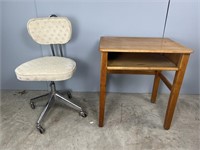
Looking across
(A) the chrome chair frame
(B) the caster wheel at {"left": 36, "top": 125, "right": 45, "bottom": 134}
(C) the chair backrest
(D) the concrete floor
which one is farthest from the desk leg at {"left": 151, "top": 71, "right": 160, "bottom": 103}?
(B) the caster wheel at {"left": 36, "top": 125, "right": 45, "bottom": 134}

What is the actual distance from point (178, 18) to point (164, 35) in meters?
0.19

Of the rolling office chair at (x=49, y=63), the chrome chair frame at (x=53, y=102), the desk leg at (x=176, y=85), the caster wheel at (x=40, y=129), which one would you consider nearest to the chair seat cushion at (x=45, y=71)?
the rolling office chair at (x=49, y=63)

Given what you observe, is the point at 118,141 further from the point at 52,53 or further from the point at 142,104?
the point at 52,53

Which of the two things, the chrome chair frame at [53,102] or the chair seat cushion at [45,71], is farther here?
the chrome chair frame at [53,102]

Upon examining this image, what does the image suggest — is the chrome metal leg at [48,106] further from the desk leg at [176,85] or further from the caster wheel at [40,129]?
the desk leg at [176,85]

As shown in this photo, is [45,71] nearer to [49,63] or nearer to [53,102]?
[49,63]

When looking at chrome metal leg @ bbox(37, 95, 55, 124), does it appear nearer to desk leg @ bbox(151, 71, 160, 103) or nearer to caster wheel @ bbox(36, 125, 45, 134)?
caster wheel @ bbox(36, 125, 45, 134)

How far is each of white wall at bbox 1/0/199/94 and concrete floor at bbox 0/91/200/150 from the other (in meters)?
0.32

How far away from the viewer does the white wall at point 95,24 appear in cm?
148

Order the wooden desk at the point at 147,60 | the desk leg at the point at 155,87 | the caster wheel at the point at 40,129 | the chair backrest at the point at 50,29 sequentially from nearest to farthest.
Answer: the wooden desk at the point at 147,60, the caster wheel at the point at 40,129, the chair backrest at the point at 50,29, the desk leg at the point at 155,87

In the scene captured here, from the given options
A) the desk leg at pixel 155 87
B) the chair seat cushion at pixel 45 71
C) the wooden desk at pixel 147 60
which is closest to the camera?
the wooden desk at pixel 147 60

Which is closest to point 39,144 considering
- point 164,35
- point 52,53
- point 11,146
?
point 11,146

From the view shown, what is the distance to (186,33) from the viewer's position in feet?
5.11

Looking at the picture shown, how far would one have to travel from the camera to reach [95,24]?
1554 mm
